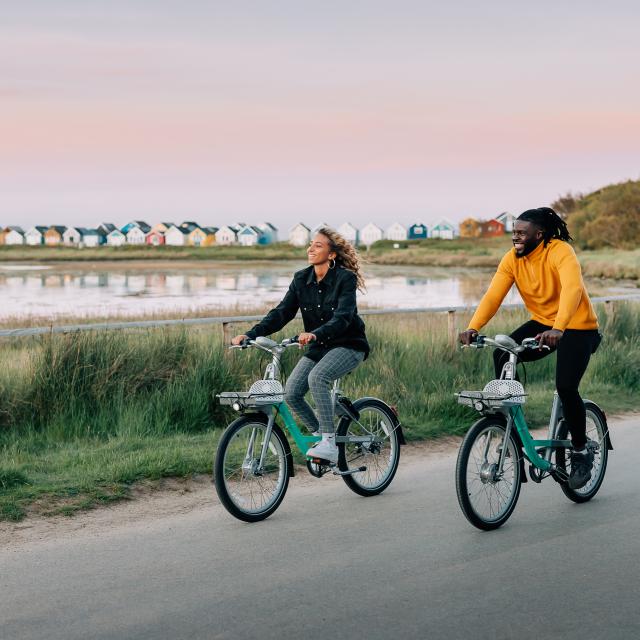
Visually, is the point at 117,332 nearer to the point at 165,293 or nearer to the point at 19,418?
the point at 19,418

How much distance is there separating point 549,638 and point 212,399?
643 cm

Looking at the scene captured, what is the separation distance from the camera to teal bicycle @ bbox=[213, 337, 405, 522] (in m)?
6.29

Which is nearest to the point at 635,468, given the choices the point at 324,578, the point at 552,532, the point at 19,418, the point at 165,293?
the point at 552,532

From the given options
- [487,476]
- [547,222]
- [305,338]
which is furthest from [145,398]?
[547,222]

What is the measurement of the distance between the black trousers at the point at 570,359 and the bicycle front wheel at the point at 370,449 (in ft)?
3.35

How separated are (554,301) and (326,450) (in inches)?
68.9

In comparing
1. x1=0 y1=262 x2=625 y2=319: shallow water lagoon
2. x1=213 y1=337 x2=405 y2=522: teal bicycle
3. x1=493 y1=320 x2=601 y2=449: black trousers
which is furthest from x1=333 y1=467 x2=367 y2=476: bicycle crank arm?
x1=0 y1=262 x2=625 y2=319: shallow water lagoon

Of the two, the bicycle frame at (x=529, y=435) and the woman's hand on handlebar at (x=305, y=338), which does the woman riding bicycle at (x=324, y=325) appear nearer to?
the woman's hand on handlebar at (x=305, y=338)

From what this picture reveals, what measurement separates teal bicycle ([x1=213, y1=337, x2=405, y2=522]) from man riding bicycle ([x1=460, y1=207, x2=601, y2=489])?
105cm

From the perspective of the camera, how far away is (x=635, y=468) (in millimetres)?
8023

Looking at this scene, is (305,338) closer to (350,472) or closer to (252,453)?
(252,453)

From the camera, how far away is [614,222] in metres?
84.8

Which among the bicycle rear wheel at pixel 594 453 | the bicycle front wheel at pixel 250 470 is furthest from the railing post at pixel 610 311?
the bicycle front wheel at pixel 250 470

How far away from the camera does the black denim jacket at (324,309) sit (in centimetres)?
680
